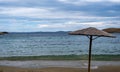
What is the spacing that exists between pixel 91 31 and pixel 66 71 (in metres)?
5.44

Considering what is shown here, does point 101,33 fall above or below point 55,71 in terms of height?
above

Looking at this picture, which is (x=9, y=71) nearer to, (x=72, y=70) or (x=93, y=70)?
(x=72, y=70)

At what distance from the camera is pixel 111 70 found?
16.5 metres

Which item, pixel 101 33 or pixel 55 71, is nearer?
pixel 101 33

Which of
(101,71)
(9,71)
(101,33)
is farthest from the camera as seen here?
(101,71)

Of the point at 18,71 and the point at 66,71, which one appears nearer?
the point at 18,71

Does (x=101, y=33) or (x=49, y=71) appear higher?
(x=101, y=33)

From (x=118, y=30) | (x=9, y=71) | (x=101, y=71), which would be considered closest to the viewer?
(x=9, y=71)

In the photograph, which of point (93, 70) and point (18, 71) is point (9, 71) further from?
point (93, 70)

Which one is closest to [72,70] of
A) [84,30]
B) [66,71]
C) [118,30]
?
[66,71]

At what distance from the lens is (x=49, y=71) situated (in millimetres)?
15820

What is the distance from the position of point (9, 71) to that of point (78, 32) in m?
5.35

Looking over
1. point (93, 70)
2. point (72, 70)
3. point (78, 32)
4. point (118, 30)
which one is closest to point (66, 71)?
point (72, 70)

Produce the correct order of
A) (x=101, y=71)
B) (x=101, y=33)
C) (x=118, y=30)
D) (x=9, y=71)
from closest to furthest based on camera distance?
(x=101, y=33) → (x=9, y=71) → (x=101, y=71) → (x=118, y=30)
